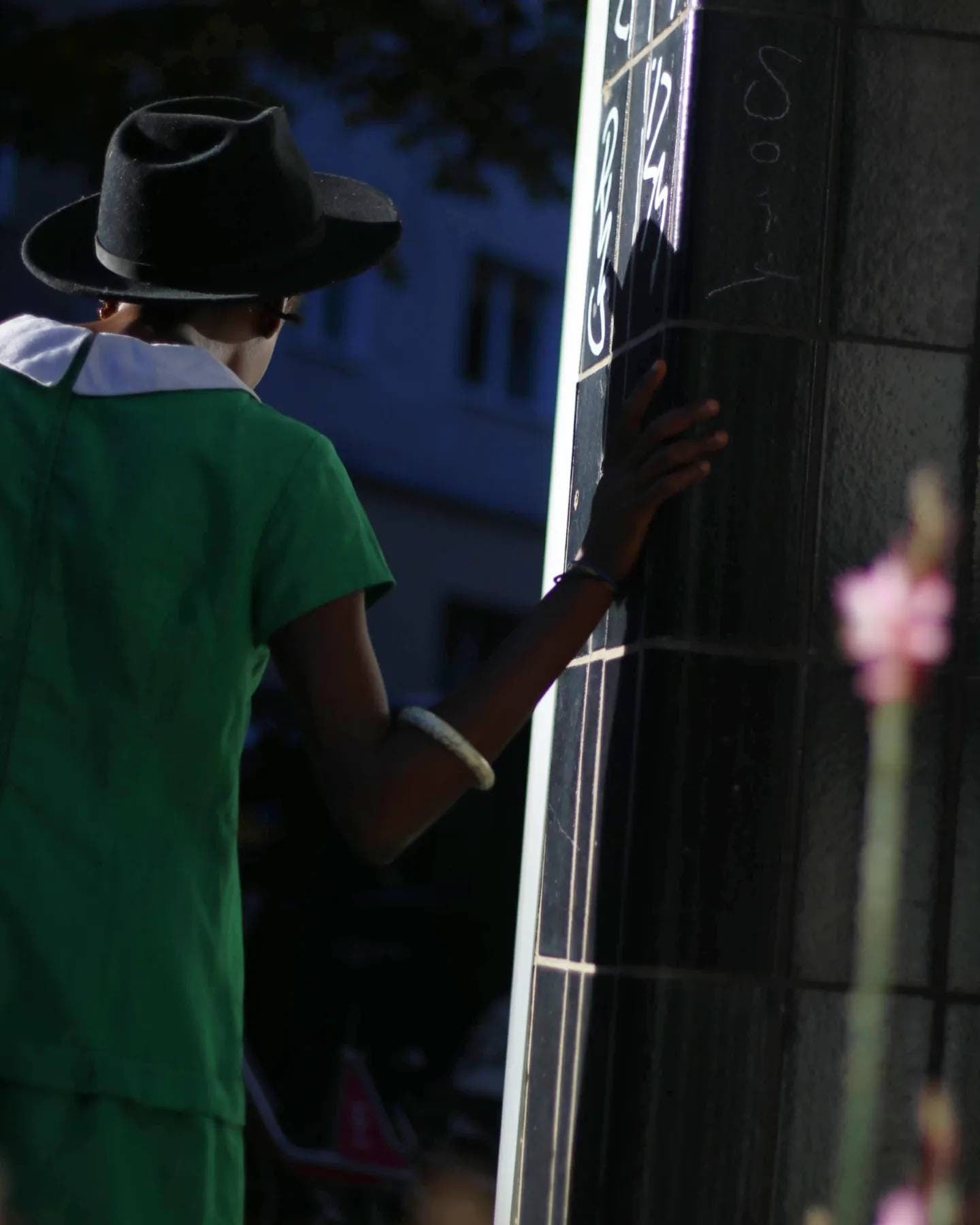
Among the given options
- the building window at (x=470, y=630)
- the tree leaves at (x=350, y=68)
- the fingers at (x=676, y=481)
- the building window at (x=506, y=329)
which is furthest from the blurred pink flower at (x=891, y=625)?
the building window at (x=506, y=329)

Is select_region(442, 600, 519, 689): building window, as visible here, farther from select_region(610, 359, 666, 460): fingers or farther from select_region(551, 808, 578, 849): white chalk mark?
select_region(610, 359, 666, 460): fingers

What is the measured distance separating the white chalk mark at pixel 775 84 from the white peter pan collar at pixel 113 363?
2.12 ft

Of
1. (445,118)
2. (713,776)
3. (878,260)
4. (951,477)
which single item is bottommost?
(713,776)

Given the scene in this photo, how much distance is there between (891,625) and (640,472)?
304 millimetres

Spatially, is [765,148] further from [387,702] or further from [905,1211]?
[905,1211]

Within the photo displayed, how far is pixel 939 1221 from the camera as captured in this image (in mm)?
2268

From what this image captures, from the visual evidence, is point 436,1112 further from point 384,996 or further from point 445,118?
point 445,118

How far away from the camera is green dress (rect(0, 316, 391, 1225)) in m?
1.94

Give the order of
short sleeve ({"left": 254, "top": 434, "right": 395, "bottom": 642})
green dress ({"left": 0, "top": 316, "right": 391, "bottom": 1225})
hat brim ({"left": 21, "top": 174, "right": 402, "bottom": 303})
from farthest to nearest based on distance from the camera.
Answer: hat brim ({"left": 21, "top": 174, "right": 402, "bottom": 303}) → short sleeve ({"left": 254, "top": 434, "right": 395, "bottom": 642}) → green dress ({"left": 0, "top": 316, "right": 391, "bottom": 1225})

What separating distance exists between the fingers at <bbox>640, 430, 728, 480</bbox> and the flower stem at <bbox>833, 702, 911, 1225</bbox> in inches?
12.5

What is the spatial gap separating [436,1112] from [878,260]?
210 inches

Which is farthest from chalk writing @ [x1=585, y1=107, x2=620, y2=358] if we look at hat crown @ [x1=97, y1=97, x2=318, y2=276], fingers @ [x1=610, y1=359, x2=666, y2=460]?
hat crown @ [x1=97, y1=97, x2=318, y2=276]

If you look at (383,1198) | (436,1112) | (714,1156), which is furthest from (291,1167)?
(714,1156)

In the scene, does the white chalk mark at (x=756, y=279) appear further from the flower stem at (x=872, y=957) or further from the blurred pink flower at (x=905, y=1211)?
the blurred pink flower at (x=905, y=1211)
